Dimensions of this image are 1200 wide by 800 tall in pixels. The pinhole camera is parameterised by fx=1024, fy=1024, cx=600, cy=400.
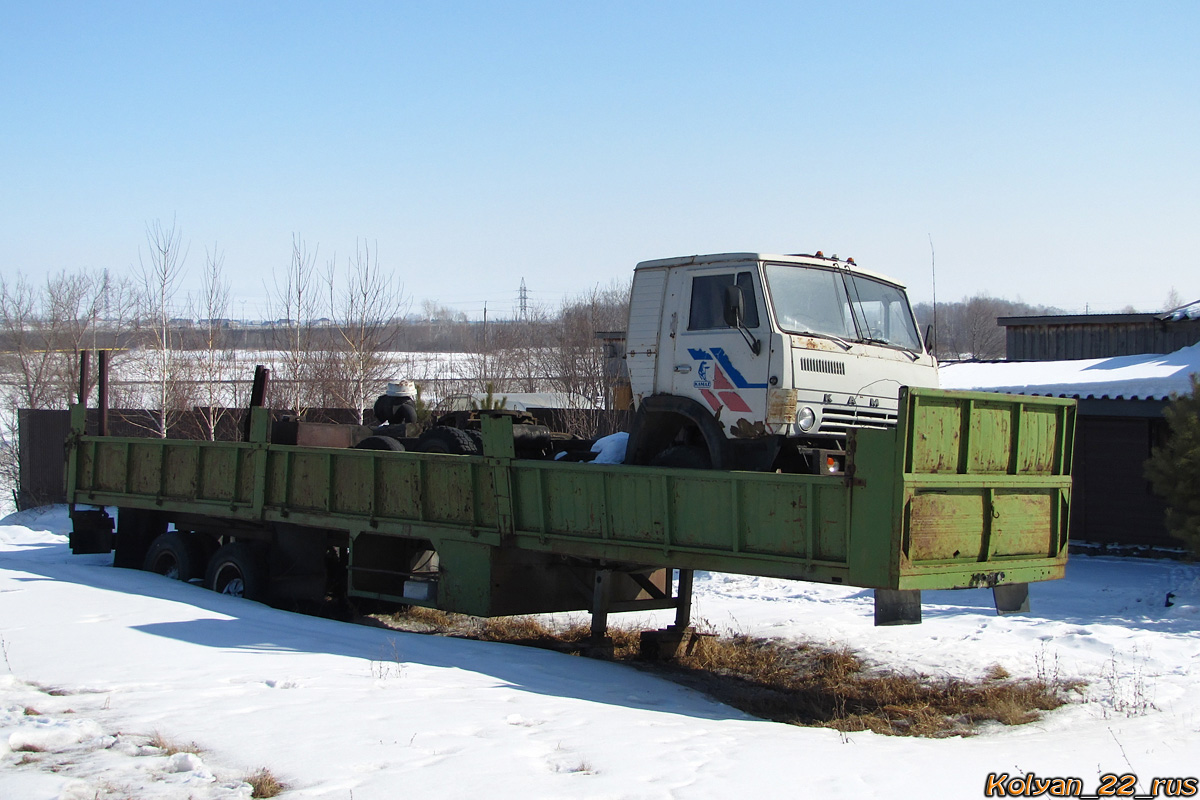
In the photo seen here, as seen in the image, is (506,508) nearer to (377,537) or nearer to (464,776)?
(377,537)

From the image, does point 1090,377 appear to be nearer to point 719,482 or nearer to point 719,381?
point 719,381

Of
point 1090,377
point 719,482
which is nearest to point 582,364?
point 1090,377

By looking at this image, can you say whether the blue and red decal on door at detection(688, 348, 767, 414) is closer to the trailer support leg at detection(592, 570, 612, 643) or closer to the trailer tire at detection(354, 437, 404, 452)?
the trailer support leg at detection(592, 570, 612, 643)

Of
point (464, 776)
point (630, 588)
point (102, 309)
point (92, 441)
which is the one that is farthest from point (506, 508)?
point (102, 309)

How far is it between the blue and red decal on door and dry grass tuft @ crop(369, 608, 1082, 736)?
7.63 ft

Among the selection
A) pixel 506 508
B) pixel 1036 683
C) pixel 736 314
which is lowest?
pixel 1036 683

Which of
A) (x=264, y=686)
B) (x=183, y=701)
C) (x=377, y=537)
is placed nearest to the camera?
(x=183, y=701)

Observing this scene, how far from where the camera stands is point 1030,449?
7531mm

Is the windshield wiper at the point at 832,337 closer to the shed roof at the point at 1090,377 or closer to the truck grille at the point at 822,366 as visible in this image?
the truck grille at the point at 822,366

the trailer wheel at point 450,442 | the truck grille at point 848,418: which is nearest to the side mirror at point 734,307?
the truck grille at point 848,418

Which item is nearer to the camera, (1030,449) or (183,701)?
(183,701)

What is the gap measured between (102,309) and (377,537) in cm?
2768

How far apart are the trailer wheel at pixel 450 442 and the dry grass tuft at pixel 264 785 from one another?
5004mm

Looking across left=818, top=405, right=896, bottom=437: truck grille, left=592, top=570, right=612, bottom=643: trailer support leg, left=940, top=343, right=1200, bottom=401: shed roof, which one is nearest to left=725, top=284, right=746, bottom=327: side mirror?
left=818, top=405, right=896, bottom=437: truck grille
